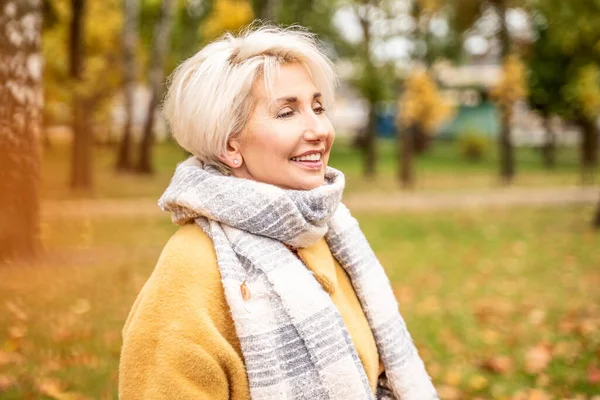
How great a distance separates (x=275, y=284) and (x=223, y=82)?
1.90 feet

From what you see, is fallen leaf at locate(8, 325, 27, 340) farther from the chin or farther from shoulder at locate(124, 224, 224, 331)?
the chin

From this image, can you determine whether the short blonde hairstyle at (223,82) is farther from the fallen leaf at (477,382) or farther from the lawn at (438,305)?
the fallen leaf at (477,382)

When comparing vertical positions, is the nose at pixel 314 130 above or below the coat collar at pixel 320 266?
above

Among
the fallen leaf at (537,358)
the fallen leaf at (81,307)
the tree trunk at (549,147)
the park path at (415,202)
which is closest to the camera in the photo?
the fallen leaf at (537,358)

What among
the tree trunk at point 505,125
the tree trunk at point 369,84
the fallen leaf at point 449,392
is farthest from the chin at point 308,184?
the tree trunk at point 369,84

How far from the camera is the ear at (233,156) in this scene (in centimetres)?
194

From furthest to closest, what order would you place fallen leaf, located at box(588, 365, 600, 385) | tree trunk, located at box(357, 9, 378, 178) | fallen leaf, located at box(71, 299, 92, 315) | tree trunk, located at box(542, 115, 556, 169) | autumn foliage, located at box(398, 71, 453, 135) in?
tree trunk, located at box(542, 115, 556, 169) → tree trunk, located at box(357, 9, 378, 178) → autumn foliage, located at box(398, 71, 453, 135) → fallen leaf, located at box(71, 299, 92, 315) → fallen leaf, located at box(588, 365, 600, 385)

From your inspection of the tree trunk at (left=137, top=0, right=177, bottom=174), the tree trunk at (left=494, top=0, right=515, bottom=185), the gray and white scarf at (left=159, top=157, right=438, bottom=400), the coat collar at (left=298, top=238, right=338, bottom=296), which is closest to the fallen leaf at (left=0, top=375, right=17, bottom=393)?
the gray and white scarf at (left=159, top=157, right=438, bottom=400)

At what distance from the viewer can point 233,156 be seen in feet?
6.38

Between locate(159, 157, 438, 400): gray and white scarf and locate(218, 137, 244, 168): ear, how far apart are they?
2.1 inches

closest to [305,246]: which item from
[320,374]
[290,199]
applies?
[290,199]

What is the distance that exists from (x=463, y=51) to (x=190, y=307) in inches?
1713

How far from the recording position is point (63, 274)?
7488 millimetres

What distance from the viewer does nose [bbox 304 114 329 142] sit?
192cm
